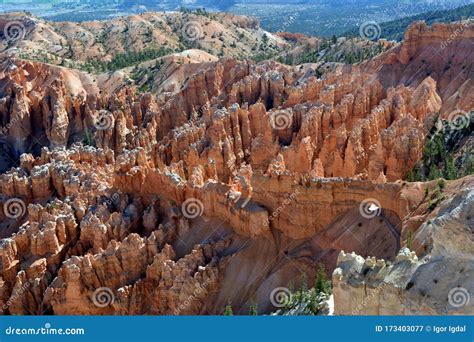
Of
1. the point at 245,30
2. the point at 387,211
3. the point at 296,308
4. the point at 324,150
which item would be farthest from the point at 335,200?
the point at 245,30

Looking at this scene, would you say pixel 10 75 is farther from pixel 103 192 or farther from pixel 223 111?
pixel 103 192

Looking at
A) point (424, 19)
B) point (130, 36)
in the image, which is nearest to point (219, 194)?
point (130, 36)

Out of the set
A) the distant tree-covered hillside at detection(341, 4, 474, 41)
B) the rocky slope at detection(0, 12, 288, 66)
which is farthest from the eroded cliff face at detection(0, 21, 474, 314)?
the distant tree-covered hillside at detection(341, 4, 474, 41)

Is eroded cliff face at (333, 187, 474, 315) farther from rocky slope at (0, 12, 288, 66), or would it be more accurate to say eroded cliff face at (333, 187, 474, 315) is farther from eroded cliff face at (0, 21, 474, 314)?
rocky slope at (0, 12, 288, 66)

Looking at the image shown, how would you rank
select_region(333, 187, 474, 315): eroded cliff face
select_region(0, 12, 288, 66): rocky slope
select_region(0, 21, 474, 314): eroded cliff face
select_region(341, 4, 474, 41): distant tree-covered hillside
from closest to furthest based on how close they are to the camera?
select_region(333, 187, 474, 315): eroded cliff face → select_region(0, 21, 474, 314): eroded cliff face → select_region(0, 12, 288, 66): rocky slope → select_region(341, 4, 474, 41): distant tree-covered hillside

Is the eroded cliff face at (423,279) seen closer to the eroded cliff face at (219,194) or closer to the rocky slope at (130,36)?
the eroded cliff face at (219,194)

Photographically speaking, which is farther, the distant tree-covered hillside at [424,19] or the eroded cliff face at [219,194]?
the distant tree-covered hillside at [424,19]

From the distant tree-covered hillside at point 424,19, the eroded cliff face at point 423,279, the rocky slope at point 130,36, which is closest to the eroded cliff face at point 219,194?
the eroded cliff face at point 423,279

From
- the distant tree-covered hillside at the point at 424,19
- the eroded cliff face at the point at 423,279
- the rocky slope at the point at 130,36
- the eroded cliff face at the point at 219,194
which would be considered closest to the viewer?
the eroded cliff face at the point at 423,279
